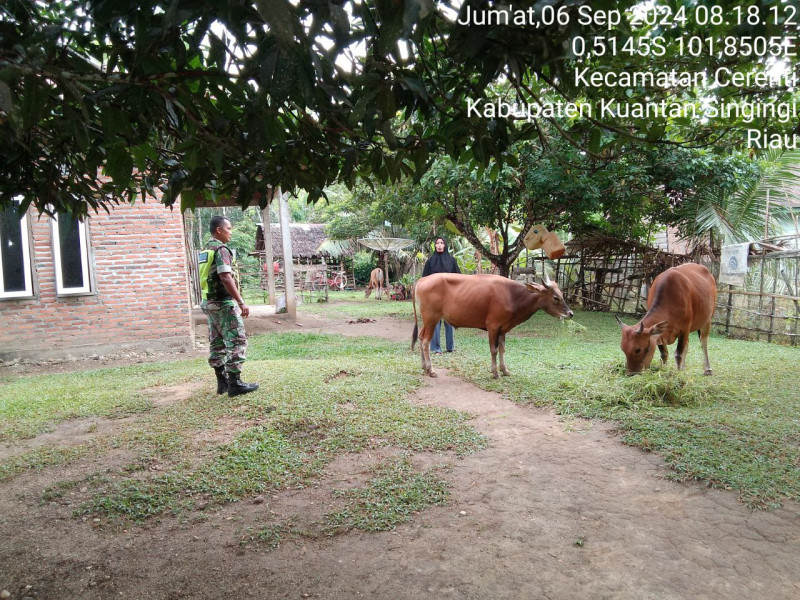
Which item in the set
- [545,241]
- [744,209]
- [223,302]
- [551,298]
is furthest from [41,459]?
[744,209]

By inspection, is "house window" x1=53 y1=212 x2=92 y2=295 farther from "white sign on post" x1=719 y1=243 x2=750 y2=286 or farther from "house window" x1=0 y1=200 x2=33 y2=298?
"white sign on post" x1=719 y1=243 x2=750 y2=286

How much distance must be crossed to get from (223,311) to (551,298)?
4.07m

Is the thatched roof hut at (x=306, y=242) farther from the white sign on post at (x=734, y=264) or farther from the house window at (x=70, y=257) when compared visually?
the white sign on post at (x=734, y=264)

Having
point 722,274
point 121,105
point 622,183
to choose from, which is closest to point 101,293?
point 121,105

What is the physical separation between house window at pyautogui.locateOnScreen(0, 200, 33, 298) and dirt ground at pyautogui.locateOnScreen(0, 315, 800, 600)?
6.81m

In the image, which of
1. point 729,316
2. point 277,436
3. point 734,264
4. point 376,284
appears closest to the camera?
point 277,436

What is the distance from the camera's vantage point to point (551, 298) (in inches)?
264

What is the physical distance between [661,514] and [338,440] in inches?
98.8

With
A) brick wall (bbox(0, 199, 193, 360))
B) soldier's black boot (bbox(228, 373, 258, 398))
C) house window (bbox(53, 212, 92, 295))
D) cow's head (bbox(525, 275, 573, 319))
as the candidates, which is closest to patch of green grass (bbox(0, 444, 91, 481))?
soldier's black boot (bbox(228, 373, 258, 398))

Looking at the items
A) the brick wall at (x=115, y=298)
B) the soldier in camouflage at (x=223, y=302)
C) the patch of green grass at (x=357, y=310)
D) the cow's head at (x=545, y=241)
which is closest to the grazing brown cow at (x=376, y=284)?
the patch of green grass at (x=357, y=310)

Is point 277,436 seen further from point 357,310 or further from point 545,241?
point 357,310

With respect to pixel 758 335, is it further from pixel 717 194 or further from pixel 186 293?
pixel 186 293

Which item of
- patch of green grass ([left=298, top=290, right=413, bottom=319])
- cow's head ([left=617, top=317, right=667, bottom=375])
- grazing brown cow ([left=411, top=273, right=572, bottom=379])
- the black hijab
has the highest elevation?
the black hijab

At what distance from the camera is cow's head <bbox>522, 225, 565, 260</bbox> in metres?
10.1
